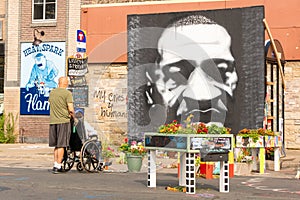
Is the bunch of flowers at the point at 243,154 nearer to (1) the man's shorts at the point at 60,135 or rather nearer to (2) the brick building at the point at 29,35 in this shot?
(1) the man's shorts at the point at 60,135

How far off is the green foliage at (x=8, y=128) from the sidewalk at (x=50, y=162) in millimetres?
4904

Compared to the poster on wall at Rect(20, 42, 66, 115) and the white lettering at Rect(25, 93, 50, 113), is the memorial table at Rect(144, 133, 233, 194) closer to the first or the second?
the poster on wall at Rect(20, 42, 66, 115)

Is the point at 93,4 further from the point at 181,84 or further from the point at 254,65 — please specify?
the point at 254,65

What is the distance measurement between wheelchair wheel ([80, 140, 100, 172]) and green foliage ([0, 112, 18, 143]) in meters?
13.2

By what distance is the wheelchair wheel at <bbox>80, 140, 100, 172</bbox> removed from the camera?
44.9ft

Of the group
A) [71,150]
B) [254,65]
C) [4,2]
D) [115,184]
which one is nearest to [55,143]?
[71,150]

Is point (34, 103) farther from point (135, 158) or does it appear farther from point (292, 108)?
point (135, 158)

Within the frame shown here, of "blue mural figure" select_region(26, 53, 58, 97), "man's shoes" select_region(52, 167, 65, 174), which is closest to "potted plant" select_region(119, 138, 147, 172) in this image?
"man's shoes" select_region(52, 167, 65, 174)

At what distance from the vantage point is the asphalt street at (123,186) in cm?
992

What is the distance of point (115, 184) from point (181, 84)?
934cm

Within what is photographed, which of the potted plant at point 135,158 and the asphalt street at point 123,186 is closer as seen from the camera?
the asphalt street at point 123,186

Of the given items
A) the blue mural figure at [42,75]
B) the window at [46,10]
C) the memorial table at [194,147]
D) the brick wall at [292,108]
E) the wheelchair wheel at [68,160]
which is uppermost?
the window at [46,10]

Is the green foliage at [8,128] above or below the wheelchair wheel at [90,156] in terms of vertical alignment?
above

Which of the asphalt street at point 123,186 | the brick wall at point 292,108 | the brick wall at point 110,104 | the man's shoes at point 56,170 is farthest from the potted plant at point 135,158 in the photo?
the brick wall at point 110,104
